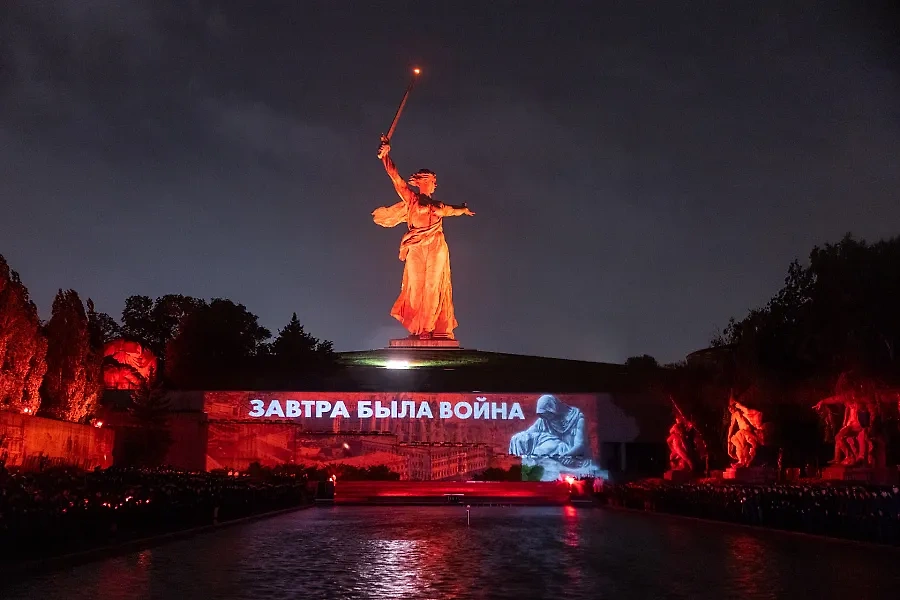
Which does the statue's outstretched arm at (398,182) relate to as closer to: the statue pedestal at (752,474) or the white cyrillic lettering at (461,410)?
the white cyrillic lettering at (461,410)

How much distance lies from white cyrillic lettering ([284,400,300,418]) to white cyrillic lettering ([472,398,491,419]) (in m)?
7.96

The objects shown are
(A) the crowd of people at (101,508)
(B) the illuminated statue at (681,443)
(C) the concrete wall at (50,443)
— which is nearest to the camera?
(A) the crowd of people at (101,508)

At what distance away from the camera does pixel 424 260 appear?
55.6 meters

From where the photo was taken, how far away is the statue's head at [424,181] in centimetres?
5550

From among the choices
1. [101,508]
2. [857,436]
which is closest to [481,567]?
[101,508]

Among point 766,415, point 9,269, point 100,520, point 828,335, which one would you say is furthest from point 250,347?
point 100,520

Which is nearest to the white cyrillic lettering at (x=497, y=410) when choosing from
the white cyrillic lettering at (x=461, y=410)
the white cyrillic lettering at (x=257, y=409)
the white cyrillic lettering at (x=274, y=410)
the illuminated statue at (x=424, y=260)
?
the white cyrillic lettering at (x=461, y=410)

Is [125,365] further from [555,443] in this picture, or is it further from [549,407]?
[555,443]

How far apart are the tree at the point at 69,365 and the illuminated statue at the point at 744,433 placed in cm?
2210

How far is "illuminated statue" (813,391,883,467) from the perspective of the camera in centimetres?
2472

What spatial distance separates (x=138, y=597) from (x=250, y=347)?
51.8 metres

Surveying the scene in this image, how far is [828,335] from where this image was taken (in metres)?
25.8

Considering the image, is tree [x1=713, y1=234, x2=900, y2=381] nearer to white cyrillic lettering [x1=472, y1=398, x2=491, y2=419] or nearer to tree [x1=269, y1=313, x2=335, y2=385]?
white cyrillic lettering [x1=472, y1=398, x2=491, y2=419]

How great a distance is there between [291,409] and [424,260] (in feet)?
52.2
